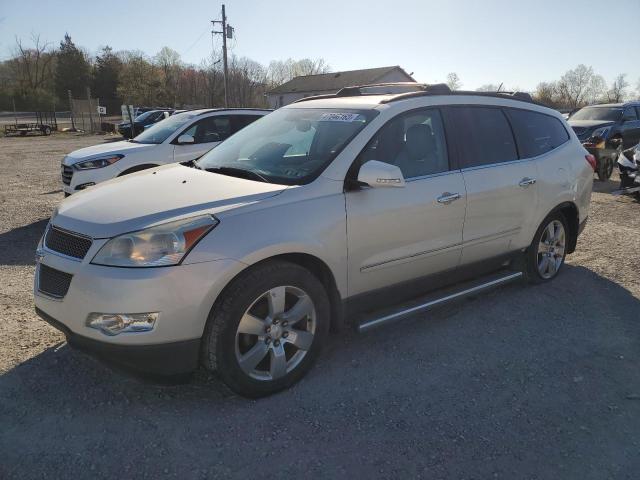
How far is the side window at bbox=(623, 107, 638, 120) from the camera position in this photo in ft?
48.5

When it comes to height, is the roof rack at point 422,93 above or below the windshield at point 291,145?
above

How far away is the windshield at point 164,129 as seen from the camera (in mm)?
8523

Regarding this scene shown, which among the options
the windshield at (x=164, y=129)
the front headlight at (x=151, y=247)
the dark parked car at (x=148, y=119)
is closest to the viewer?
the front headlight at (x=151, y=247)

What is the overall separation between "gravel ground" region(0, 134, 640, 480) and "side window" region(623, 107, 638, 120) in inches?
505

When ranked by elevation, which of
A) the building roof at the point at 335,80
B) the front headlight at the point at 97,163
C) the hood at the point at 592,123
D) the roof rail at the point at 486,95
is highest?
the building roof at the point at 335,80

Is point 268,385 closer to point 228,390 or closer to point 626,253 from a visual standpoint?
point 228,390

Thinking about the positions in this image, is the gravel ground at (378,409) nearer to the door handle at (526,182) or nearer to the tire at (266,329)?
the tire at (266,329)

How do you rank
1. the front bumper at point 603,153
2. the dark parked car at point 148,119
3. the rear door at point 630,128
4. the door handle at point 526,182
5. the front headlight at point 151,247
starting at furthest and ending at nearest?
the dark parked car at point 148,119 → the rear door at point 630,128 → the front bumper at point 603,153 → the door handle at point 526,182 → the front headlight at point 151,247

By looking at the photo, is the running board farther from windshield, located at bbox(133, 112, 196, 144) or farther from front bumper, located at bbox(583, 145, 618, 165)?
front bumper, located at bbox(583, 145, 618, 165)

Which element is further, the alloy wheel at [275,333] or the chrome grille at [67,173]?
the chrome grille at [67,173]

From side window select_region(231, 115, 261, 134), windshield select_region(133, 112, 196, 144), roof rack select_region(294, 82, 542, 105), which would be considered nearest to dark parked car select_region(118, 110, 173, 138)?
windshield select_region(133, 112, 196, 144)

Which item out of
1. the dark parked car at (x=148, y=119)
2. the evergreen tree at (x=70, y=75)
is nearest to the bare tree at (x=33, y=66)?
the evergreen tree at (x=70, y=75)

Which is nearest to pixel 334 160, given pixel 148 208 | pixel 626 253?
pixel 148 208

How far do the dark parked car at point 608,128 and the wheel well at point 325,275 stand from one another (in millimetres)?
11529
